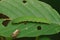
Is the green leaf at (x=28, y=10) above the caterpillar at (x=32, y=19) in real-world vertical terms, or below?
above

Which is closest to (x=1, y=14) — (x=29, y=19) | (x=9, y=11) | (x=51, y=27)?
(x=9, y=11)

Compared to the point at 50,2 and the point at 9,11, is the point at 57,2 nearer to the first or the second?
the point at 50,2

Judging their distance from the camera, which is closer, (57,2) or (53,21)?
(53,21)

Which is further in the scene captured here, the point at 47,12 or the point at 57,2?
the point at 57,2

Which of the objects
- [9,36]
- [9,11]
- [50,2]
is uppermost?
[50,2]

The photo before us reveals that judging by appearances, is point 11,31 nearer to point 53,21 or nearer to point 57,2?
point 53,21

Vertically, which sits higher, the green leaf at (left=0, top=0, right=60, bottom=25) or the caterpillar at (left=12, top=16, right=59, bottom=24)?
the green leaf at (left=0, top=0, right=60, bottom=25)

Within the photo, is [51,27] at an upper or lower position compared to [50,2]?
lower

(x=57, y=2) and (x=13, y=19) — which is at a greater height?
(x=57, y=2)

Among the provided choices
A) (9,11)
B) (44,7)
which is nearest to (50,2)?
(44,7)
